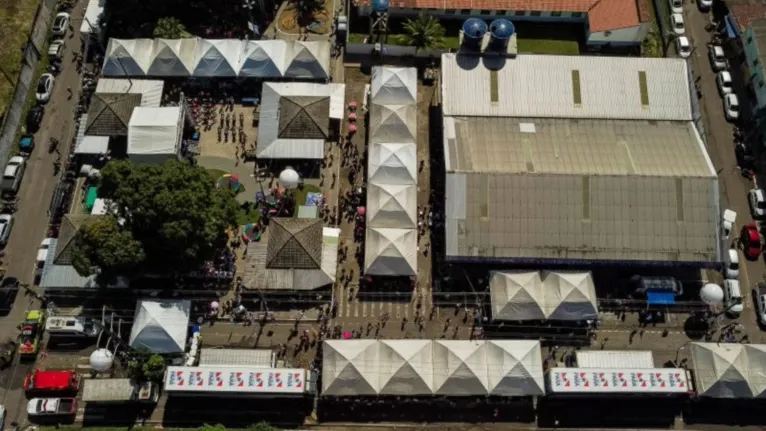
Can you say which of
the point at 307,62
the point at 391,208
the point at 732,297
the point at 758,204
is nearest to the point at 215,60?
the point at 307,62

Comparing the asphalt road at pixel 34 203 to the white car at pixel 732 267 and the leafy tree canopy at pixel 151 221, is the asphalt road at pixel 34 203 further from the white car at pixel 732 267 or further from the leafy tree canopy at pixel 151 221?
the white car at pixel 732 267

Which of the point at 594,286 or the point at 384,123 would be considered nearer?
the point at 594,286

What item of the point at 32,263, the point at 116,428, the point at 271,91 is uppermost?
the point at 271,91

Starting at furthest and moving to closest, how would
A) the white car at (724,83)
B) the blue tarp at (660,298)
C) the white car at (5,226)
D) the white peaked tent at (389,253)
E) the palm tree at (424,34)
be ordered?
the white car at (724,83), the palm tree at (424,34), the white car at (5,226), the blue tarp at (660,298), the white peaked tent at (389,253)

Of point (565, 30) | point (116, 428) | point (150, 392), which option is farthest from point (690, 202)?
point (116, 428)

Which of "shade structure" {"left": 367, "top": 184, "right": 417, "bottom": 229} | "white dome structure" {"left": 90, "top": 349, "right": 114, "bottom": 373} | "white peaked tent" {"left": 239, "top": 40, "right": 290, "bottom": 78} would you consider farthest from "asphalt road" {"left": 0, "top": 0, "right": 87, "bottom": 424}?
"shade structure" {"left": 367, "top": 184, "right": 417, "bottom": 229}

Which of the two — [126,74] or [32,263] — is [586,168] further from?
[32,263]

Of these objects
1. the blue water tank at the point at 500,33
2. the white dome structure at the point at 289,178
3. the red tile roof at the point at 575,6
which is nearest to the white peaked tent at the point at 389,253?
the white dome structure at the point at 289,178
